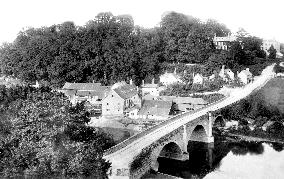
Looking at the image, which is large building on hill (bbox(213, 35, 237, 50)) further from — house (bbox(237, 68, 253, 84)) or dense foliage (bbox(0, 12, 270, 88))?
house (bbox(237, 68, 253, 84))

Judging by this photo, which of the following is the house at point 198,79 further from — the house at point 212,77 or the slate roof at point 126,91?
the slate roof at point 126,91

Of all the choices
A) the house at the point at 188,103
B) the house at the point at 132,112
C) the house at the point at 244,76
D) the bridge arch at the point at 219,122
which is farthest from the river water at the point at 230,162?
the house at the point at 244,76

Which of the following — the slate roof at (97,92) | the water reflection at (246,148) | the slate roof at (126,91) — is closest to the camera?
the water reflection at (246,148)

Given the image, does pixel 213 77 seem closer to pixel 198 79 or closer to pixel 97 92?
pixel 198 79

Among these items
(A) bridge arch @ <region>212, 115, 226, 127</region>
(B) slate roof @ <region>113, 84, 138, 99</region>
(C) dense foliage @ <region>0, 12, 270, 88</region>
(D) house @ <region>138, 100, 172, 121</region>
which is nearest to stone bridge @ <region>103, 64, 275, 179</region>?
(A) bridge arch @ <region>212, 115, 226, 127</region>

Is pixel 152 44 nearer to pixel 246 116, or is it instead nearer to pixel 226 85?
pixel 226 85

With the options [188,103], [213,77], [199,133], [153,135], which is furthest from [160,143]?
[213,77]
